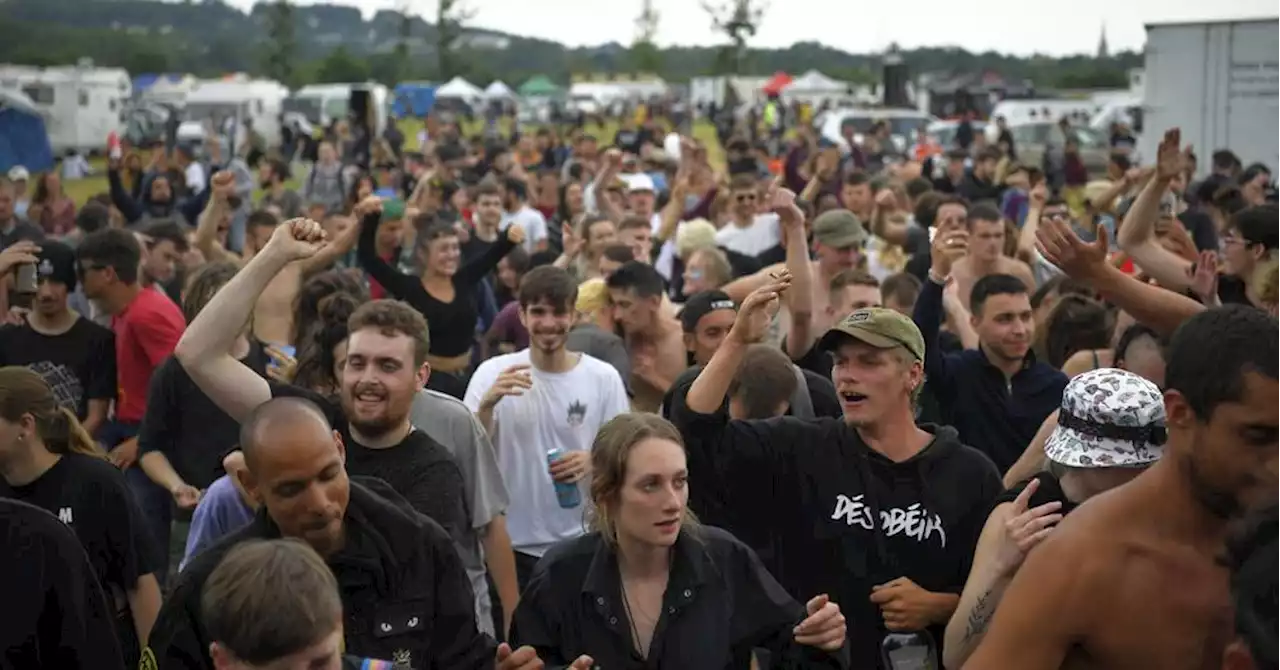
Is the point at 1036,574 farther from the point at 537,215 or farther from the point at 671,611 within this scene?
the point at 537,215

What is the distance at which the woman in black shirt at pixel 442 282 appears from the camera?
9078mm

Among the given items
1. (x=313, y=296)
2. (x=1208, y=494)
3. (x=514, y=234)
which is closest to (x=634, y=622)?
(x=1208, y=494)

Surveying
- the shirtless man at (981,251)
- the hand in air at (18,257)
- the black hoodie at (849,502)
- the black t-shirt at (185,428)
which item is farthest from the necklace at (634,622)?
the shirtless man at (981,251)

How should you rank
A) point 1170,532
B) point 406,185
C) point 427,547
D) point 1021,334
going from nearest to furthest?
1. point 1170,532
2. point 427,547
3. point 1021,334
4. point 406,185

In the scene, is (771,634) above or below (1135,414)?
below

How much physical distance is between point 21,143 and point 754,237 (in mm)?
15125

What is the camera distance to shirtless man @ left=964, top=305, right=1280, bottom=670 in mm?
3193

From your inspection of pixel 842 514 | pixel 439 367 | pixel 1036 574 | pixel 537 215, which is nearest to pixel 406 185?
A: pixel 537 215

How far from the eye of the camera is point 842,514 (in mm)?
4809

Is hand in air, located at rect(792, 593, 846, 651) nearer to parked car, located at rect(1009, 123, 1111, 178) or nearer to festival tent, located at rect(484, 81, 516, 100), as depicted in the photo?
parked car, located at rect(1009, 123, 1111, 178)

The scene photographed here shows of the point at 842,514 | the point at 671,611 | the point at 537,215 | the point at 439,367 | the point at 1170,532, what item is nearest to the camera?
the point at 1170,532

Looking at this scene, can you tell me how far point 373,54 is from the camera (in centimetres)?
11381

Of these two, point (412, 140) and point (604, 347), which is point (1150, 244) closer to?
point (604, 347)

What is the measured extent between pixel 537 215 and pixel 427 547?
1153cm
